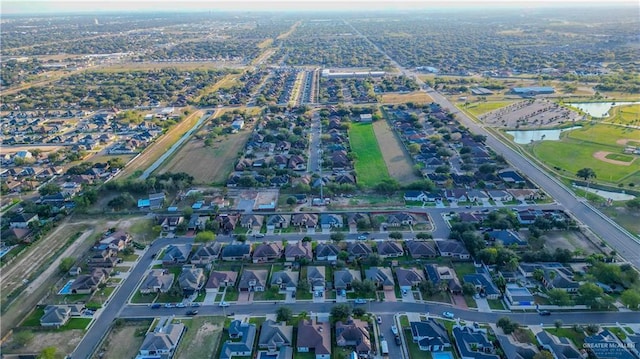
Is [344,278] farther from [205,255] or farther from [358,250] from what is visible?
[205,255]

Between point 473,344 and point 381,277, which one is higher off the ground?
point 381,277

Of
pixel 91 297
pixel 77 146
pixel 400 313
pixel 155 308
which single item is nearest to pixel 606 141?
pixel 400 313

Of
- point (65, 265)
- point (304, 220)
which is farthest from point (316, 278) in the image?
point (65, 265)

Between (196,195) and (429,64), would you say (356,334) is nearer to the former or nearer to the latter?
(196,195)

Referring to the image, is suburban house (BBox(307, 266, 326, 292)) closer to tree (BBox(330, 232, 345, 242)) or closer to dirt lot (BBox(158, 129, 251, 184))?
tree (BBox(330, 232, 345, 242))

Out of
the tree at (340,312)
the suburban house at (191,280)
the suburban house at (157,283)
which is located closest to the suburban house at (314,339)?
the tree at (340,312)

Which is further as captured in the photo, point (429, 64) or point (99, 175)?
point (429, 64)
